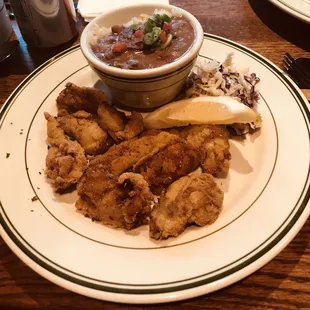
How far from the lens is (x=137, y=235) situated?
1.73 meters

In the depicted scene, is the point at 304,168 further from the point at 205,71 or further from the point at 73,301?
the point at 73,301

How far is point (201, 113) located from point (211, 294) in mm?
920

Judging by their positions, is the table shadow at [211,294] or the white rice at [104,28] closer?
the table shadow at [211,294]

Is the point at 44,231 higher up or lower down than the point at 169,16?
lower down

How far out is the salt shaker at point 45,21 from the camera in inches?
105

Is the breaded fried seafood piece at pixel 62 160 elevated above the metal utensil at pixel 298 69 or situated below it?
above

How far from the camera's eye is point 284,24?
2951 millimetres

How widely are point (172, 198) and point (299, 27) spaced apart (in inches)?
75.9

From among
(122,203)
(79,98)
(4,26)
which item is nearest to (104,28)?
(79,98)

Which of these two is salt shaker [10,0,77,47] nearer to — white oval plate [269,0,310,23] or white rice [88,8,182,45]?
white rice [88,8,182,45]

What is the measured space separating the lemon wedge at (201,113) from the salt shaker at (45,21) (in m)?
1.21

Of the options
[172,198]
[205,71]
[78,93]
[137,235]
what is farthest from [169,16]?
[137,235]

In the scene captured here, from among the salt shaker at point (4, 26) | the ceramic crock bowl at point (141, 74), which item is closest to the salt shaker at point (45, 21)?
the salt shaker at point (4, 26)

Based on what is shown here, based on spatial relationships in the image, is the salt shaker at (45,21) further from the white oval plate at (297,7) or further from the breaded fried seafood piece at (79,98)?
the white oval plate at (297,7)
